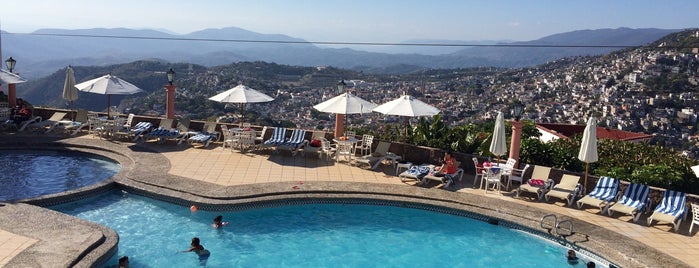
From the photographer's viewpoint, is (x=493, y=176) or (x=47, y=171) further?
(x=47, y=171)

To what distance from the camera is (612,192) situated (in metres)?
10.7

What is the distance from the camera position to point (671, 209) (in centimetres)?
985

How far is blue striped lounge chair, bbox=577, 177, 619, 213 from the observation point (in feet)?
34.3

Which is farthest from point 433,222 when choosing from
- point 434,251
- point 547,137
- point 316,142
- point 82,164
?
point 547,137

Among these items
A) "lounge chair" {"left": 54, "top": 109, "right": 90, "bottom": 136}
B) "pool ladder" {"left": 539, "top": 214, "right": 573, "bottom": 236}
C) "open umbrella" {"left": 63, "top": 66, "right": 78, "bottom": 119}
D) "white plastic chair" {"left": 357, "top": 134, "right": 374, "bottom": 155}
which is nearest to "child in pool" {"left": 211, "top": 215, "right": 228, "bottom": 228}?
"white plastic chair" {"left": 357, "top": 134, "right": 374, "bottom": 155}

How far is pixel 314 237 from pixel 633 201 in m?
6.51

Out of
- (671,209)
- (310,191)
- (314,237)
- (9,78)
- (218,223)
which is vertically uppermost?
(9,78)

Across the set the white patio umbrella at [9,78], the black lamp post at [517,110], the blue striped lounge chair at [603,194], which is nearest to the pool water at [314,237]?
the blue striped lounge chair at [603,194]

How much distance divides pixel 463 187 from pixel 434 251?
318 cm

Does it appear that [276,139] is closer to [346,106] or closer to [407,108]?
[346,106]

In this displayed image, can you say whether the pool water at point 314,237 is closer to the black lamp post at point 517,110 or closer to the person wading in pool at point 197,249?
the person wading in pool at point 197,249

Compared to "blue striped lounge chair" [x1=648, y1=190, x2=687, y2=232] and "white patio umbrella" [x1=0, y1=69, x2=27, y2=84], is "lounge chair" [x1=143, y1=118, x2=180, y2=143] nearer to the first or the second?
"white patio umbrella" [x1=0, y1=69, x2=27, y2=84]

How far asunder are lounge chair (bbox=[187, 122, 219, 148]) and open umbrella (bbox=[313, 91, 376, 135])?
350 centimetres

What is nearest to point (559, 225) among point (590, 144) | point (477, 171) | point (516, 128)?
point (590, 144)
